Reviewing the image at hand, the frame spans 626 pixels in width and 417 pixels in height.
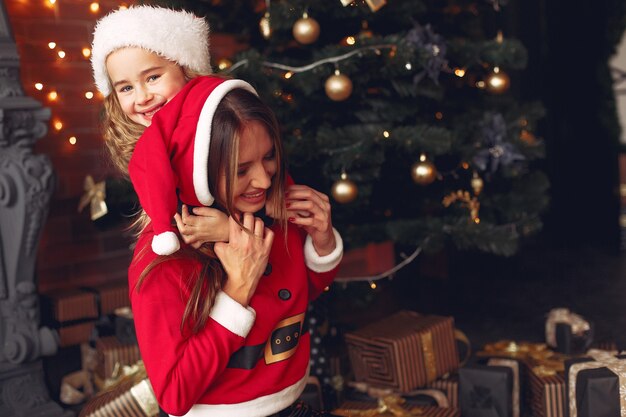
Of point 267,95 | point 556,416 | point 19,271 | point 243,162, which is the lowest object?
point 556,416

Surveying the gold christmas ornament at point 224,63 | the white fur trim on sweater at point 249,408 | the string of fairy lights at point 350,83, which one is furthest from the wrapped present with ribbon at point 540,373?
the gold christmas ornament at point 224,63

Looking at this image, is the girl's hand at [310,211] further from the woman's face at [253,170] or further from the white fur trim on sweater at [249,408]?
the white fur trim on sweater at [249,408]

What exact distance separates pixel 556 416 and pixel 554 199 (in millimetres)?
2601

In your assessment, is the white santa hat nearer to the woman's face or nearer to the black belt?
the woman's face

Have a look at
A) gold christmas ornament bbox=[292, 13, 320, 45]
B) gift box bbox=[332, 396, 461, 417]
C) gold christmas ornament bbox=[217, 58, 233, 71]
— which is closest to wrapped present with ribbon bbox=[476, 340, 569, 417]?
gift box bbox=[332, 396, 461, 417]

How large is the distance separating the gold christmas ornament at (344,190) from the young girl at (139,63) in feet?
2.02

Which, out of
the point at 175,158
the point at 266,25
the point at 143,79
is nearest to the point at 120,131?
the point at 143,79

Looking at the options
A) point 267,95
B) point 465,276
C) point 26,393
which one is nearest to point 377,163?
point 267,95

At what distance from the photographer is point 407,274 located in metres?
3.54

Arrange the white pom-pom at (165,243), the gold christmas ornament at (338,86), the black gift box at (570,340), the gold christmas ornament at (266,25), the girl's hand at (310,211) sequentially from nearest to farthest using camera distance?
the white pom-pom at (165,243) → the girl's hand at (310,211) → the gold christmas ornament at (338,86) → the gold christmas ornament at (266,25) → the black gift box at (570,340)

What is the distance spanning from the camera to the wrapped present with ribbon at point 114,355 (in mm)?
2348

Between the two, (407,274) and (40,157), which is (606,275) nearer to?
(407,274)

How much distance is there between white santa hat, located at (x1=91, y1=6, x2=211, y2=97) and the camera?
1.65 metres

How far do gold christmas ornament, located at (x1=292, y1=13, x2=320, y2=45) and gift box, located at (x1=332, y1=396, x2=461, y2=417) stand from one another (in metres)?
1.04
